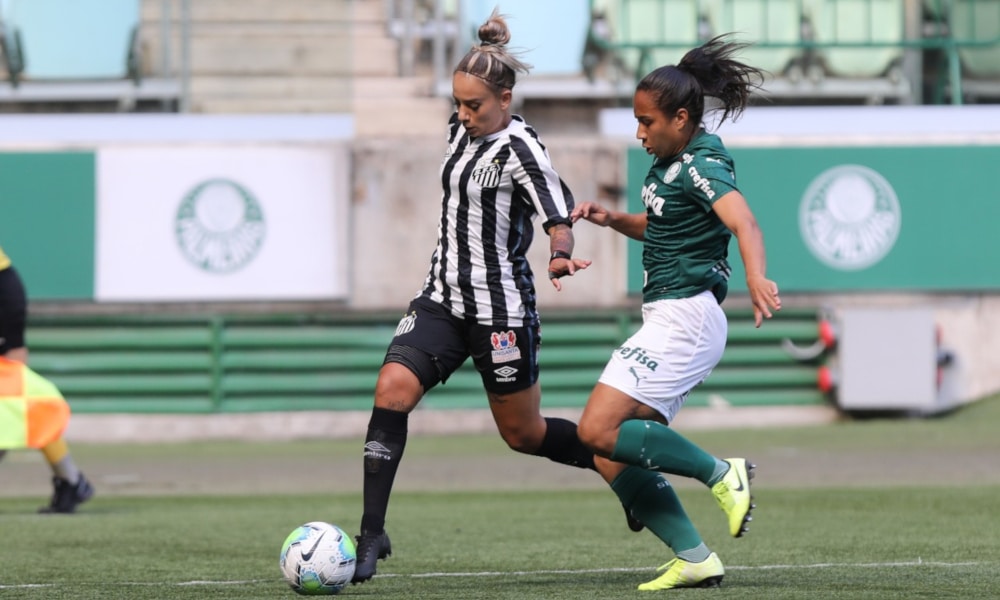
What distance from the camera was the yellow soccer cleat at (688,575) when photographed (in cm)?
620

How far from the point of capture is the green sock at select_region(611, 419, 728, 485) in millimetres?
6129

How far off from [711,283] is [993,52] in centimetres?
1216

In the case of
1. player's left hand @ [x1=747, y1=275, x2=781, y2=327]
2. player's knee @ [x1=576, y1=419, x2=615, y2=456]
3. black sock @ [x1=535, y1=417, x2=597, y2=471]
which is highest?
player's left hand @ [x1=747, y1=275, x2=781, y2=327]

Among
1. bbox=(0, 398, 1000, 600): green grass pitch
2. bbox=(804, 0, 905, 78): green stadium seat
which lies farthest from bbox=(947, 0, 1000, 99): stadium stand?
bbox=(0, 398, 1000, 600): green grass pitch

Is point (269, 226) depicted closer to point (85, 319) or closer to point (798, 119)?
point (85, 319)

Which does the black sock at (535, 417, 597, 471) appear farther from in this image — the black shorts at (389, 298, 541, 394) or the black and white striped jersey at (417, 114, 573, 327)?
the black and white striped jersey at (417, 114, 573, 327)

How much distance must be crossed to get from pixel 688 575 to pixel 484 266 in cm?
146

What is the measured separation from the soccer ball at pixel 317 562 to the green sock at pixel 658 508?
1.07 m

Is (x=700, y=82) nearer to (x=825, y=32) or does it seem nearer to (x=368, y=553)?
(x=368, y=553)

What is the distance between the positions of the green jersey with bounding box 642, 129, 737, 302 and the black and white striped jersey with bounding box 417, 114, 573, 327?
49 cm

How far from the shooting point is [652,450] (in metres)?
6.13

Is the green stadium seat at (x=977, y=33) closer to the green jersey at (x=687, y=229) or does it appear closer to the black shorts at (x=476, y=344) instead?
the black shorts at (x=476, y=344)

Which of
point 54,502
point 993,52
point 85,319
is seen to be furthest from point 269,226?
point 993,52

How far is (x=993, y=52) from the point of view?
17406 millimetres
